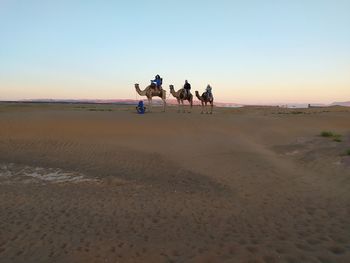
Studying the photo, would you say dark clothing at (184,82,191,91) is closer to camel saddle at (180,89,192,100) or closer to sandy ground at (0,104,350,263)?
camel saddle at (180,89,192,100)

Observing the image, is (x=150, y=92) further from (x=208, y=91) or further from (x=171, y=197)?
(x=171, y=197)

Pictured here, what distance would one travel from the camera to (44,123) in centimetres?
2686

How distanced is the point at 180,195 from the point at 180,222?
8.71 ft

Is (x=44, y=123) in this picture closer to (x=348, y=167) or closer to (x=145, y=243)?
(x=348, y=167)

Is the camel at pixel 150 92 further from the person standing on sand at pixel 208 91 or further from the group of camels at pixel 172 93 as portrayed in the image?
the person standing on sand at pixel 208 91

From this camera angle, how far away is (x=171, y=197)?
1158 cm

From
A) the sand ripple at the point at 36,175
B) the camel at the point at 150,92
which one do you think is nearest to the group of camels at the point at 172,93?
the camel at the point at 150,92

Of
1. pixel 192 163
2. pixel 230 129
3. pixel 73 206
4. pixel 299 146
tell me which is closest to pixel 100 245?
pixel 73 206

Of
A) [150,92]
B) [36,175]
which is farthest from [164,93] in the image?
[36,175]

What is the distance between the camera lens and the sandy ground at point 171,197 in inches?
292

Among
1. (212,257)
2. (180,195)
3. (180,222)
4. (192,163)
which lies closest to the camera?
(212,257)

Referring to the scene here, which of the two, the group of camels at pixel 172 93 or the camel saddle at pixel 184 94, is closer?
the group of camels at pixel 172 93

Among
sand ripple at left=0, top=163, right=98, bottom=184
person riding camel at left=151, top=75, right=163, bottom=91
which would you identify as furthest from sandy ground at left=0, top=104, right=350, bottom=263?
person riding camel at left=151, top=75, right=163, bottom=91

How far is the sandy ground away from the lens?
7.41 metres
